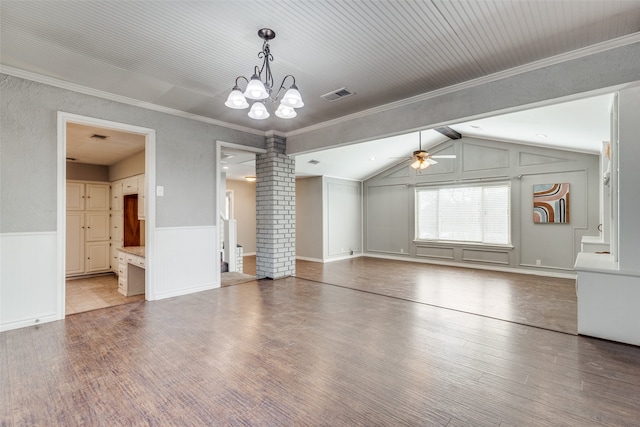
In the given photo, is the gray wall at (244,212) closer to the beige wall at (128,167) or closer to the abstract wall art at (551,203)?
the beige wall at (128,167)

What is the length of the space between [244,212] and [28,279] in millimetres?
7026

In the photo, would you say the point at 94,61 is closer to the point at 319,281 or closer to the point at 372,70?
the point at 372,70

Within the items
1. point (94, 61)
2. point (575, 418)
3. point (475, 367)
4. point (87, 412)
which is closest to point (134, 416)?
point (87, 412)

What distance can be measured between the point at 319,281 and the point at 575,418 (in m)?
4.24

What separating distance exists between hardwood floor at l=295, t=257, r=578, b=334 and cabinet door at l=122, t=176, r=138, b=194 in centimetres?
365

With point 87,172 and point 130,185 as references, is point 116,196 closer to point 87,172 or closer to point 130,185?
point 87,172

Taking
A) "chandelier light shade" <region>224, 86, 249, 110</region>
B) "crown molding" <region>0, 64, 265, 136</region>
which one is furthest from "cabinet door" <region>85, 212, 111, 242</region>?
"chandelier light shade" <region>224, 86, 249, 110</region>

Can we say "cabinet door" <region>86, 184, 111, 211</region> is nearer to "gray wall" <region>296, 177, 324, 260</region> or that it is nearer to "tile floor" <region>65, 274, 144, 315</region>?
"tile floor" <region>65, 274, 144, 315</region>

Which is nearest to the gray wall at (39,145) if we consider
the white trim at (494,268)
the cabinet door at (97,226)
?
the cabinet door at (97,226)

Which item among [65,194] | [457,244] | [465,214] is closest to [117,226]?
[65,194]

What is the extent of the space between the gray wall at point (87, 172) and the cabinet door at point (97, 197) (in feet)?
0.72

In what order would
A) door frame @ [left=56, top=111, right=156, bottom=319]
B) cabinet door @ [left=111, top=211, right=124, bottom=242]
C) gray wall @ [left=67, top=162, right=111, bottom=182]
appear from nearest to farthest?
door frame @ [left=56, top=111, right=156, bottom=319] → cabinet door @ [left=111, top=211, right=124, bottom=242] → gray wall @ [left=67, top=162, right=111, bottom=182]

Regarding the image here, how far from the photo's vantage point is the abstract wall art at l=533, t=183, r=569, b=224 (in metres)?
6.31

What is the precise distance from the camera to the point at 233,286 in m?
5.32
